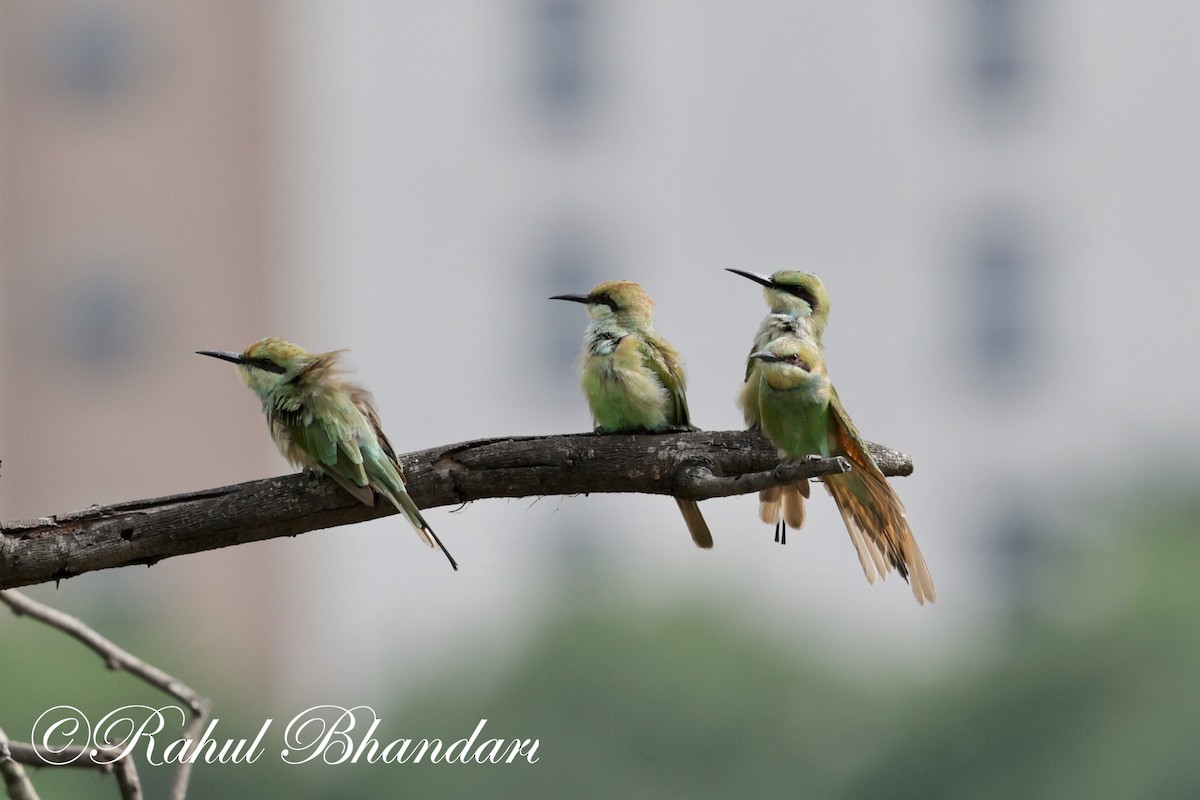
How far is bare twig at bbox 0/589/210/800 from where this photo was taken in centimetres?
237

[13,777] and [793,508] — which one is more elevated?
[793,508]

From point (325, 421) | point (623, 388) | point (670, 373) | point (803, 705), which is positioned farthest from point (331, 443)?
point (803, 705)

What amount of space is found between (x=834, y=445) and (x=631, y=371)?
0.65 metres

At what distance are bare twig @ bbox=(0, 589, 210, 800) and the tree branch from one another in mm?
81

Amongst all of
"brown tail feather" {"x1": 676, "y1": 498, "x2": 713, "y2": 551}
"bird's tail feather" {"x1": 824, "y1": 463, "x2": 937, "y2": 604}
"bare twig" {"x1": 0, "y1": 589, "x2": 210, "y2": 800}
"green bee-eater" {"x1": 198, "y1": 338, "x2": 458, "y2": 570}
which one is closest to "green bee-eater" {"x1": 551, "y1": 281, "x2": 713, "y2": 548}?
"brown tail feather" {"x1": 676, "y1": 498, "x2": 713, "y2": 551}

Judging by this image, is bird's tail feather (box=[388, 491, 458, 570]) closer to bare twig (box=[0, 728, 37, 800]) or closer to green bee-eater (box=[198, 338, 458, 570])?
green bee-eater (box=[198, 338, 458, 570])

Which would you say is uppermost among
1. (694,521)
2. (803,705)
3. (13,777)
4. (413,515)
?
(413,515)

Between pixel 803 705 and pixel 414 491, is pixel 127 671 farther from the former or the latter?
pixel 803 705

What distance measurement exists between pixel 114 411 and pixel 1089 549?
11260mm

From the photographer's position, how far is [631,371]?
3.24m

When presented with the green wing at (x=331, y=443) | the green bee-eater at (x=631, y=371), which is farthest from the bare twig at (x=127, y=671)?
the green bee-eater at (x=631, y=371)

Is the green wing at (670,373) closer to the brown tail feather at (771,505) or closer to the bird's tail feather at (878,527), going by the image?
the brown tail feather at (771,505)

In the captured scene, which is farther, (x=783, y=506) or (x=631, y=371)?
(x=631, y=371)

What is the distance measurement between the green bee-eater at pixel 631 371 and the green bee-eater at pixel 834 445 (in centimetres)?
33
